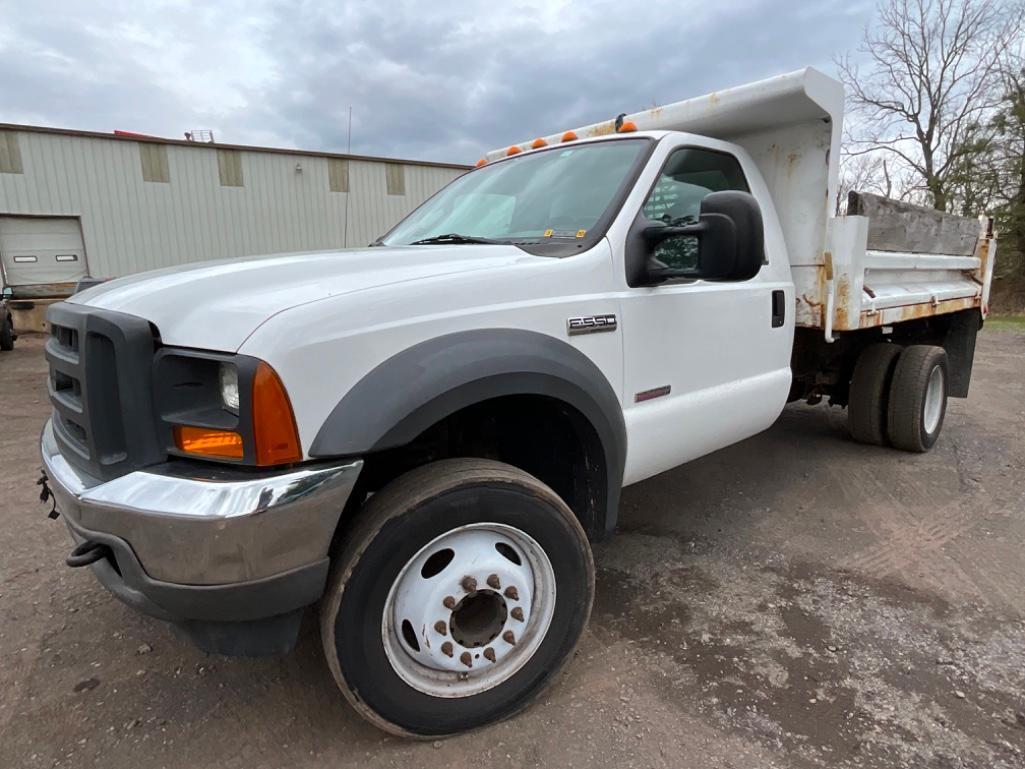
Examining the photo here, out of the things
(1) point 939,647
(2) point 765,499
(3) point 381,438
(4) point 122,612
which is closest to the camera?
(3) point 381,438

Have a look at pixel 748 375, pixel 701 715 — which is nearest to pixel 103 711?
pixel 701 715

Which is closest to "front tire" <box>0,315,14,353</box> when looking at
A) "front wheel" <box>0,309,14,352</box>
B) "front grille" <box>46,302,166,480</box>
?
"front wheel" <box>0,309,14,352</box>

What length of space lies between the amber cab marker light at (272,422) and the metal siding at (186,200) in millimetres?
15522

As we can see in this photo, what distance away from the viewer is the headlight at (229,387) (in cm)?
162

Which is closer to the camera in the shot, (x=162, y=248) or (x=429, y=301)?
(x=429, y=301)

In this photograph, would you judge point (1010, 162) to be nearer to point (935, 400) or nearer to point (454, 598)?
point (935, 400)

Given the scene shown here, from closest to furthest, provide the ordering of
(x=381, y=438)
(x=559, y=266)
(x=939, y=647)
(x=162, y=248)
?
(x=381, y=438), (x=559, y=266), (x=939, y=647), (x=162, y=248)

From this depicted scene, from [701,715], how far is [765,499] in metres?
2.22

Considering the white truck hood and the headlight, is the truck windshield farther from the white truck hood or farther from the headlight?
the headlight

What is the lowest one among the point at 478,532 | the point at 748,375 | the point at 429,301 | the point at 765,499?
the point at 765,499

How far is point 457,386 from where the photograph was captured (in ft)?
5.95

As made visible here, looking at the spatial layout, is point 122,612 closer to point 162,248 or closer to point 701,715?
point 701,715

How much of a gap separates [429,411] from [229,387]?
525 mm

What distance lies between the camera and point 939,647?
7.95ft
